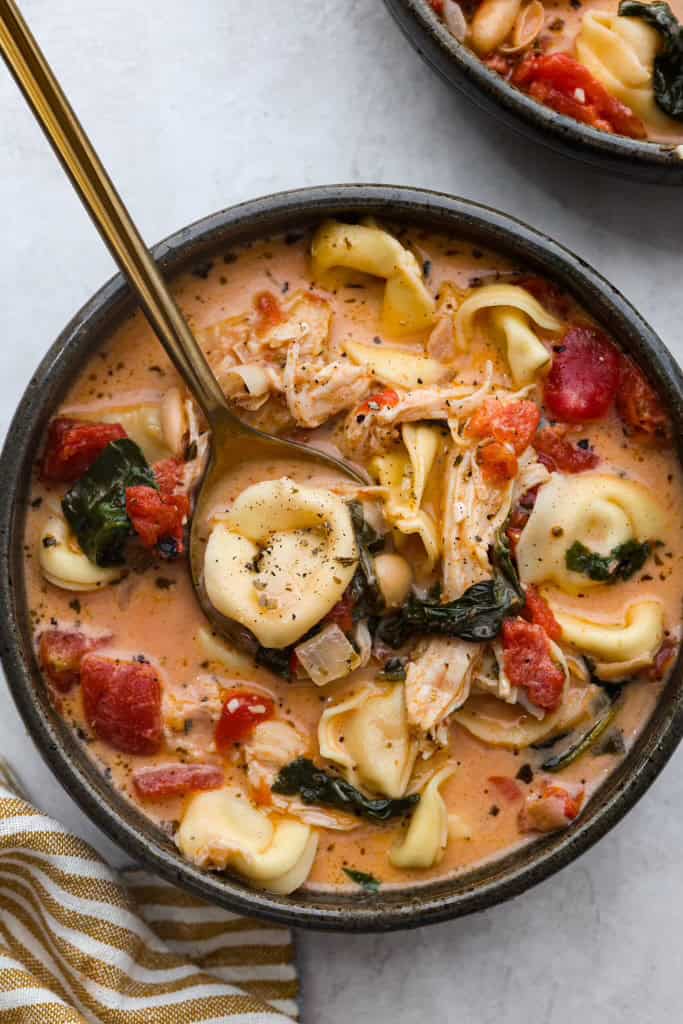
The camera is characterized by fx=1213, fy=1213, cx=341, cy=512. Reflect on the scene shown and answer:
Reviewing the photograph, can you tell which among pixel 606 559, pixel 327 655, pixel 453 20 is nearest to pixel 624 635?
pixel 606 559

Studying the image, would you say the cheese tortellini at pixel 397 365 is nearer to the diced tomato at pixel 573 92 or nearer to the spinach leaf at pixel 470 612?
the spinach leaf at pixel 470 612

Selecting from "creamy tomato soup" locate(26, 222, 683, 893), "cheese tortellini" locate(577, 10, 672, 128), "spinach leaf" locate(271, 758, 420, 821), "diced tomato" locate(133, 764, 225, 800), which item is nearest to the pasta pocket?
"creamy tomato soup" locate(26, 222, 683, 893)

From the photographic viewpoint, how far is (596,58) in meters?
4.60

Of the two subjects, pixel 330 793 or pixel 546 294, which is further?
pixel 546 294

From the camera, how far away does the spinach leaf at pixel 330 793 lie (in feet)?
13.6

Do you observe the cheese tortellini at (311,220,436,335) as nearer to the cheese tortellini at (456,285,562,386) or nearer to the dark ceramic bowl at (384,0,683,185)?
the cheese tortellini at (456,285,562,386)

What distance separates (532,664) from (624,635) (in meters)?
0.34

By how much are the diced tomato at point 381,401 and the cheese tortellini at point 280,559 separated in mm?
321

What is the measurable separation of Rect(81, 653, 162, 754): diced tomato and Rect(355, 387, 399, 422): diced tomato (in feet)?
3.83

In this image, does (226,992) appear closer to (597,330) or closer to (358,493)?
(358,493)

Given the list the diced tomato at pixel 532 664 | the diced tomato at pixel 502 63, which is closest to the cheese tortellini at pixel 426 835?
the diced tomato at pixel 532 664

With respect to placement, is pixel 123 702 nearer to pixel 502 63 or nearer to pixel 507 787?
pixel 507 787

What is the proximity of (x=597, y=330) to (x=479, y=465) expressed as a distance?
634 mm

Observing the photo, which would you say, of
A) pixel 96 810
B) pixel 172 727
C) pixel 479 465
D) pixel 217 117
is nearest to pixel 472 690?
pixel 479 465
